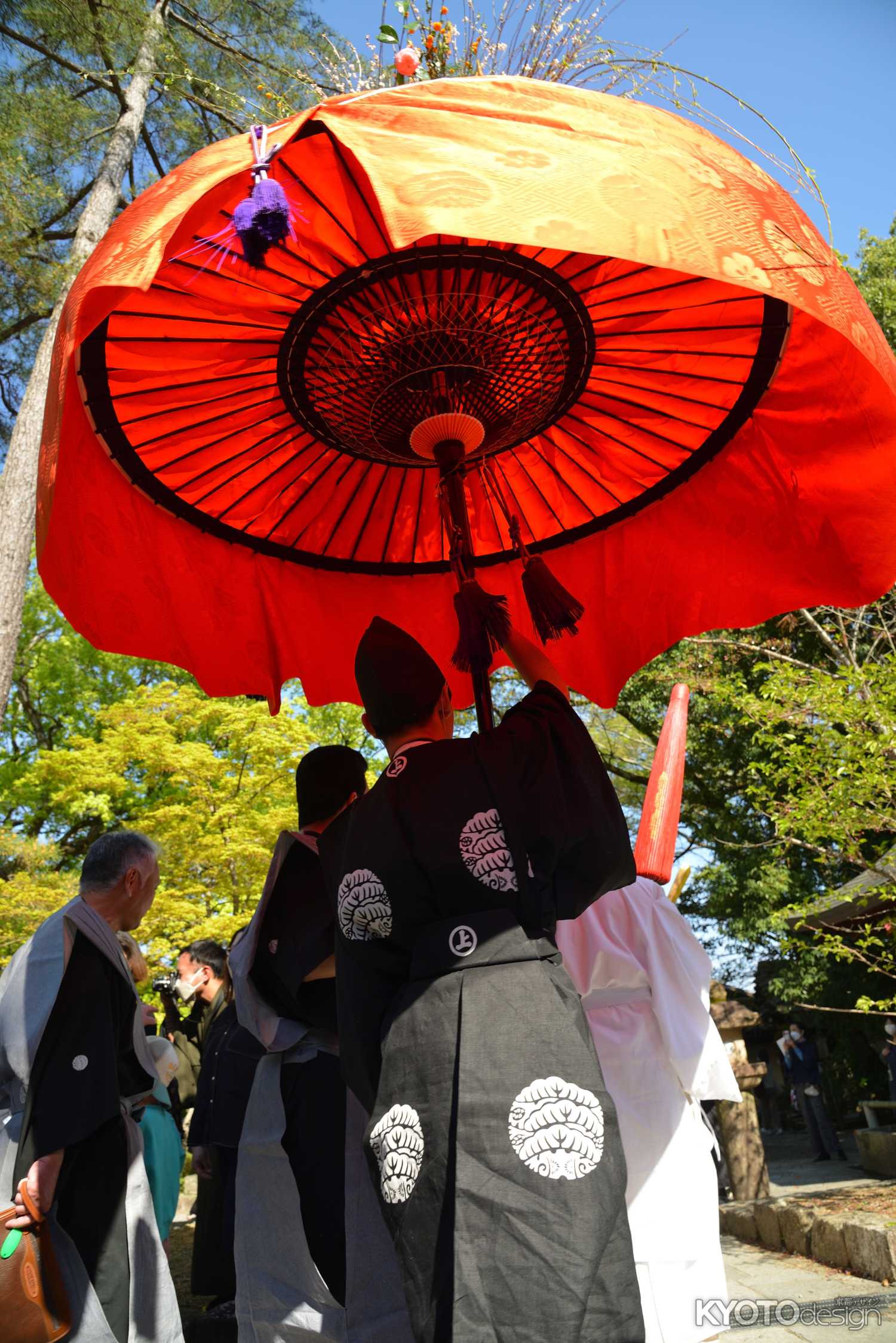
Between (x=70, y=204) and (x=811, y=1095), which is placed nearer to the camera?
(x=70, y=204)

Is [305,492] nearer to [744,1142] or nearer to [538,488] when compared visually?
[538,488]

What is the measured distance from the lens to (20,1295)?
7.02ft

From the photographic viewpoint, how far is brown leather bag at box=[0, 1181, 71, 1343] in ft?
6.97

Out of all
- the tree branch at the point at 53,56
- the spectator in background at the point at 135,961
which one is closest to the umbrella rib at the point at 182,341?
the spectator in background at the point at 135,961

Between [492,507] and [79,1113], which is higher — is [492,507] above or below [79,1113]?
above

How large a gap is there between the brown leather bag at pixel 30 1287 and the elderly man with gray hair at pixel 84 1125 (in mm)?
26

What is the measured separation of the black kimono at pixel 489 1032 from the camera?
1389 mm

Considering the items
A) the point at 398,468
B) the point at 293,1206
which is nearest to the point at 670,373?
the point at 398,468

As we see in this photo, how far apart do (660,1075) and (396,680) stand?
1256mm

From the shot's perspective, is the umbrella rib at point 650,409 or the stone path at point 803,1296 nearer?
the umbrella rib at point 650,409

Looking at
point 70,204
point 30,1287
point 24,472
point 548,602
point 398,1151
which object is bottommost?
point 30,1287

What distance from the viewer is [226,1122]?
322 centimetres

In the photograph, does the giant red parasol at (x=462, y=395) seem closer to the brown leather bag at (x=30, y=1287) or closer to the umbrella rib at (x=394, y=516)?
the umbrella rib at (x=394, y=516)

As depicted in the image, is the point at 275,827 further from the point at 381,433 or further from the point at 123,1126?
the point at 381,433
